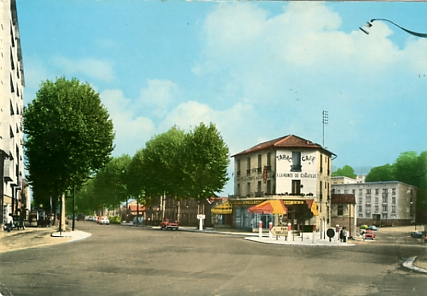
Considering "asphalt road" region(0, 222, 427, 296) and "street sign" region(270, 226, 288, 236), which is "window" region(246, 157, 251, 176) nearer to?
"street sign" region(270, 226, 288, 236)

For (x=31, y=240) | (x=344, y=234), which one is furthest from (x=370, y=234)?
(x=31, y=240)

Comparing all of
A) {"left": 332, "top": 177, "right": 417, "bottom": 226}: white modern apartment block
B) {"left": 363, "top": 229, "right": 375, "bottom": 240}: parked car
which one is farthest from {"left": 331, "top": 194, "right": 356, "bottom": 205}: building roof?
{"left": 363, "top": 229, "right": 375, "bottom": 240}: parked car

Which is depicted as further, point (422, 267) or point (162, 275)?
point (422, 267)

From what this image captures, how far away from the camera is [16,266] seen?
9.95 metres

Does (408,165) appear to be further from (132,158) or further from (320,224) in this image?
(132,158)

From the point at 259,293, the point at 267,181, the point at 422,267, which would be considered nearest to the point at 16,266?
the point at 259,293

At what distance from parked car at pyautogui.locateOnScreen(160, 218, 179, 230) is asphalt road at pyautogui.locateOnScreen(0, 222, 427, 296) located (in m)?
0.31

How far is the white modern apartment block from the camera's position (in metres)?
11.2

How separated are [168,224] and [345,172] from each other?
221 inches

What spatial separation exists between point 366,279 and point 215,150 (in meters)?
4.74

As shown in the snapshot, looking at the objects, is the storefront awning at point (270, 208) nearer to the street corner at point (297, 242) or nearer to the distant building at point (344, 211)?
the street corner at point (297, 242)

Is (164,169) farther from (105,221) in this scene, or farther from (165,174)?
(105,221)

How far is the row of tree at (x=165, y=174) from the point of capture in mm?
11977

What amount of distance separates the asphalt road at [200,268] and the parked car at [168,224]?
306 millimetres
